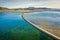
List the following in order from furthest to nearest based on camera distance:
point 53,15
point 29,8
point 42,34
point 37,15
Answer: point 37,15 < point 53,15 < point 29,8 < point 42,34

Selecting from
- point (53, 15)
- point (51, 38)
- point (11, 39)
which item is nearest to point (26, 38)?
point (11, 39)

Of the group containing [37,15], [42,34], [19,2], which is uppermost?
[19,2]

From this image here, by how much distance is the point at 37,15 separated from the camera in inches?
237

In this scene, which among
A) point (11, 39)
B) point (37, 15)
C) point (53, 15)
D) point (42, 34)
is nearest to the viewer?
point (11, 39)

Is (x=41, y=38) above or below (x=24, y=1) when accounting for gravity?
below

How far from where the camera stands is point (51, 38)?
3006 millimetres

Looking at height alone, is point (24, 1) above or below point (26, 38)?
above

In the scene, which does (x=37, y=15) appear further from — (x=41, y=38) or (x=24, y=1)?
(x=41, y=38)

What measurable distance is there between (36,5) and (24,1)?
43 cm

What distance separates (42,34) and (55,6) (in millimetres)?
1626

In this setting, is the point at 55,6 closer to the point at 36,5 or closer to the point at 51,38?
the point at 36,5

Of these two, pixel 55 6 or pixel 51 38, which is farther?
pixel 55 6

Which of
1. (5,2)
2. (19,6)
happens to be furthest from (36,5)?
(5,2)

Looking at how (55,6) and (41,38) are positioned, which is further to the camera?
(55,6)
